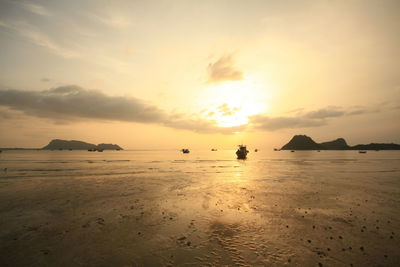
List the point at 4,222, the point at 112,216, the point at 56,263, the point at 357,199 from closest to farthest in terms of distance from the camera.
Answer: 1. the point at 56,263
2. the point at 4,222
3. the point at 112,216
4. the point at 357,199

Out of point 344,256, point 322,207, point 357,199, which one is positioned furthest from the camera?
point 357,199

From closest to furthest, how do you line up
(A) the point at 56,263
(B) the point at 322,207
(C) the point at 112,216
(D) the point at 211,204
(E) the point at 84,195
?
1. (A) the point at 56,263
2. (C) the point at 112,216
3. (B) the point at 322,207
4. (D) the point at 211,204
5. (E) the point at 84,195

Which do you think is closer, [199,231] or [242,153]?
[199,231]

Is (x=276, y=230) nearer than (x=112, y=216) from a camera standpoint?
Yes

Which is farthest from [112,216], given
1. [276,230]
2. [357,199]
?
[357,199]

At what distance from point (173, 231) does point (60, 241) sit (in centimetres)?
564

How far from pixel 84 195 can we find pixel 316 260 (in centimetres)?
2115

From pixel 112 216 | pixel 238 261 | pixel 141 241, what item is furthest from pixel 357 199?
pixel 112 216

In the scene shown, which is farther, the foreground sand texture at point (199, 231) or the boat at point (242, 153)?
the boat at point (242, 153)

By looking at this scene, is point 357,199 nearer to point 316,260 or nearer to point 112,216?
point 316,260

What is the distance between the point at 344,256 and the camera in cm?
902

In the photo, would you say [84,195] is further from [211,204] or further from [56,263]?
[56,263]

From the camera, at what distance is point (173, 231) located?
12109 mm

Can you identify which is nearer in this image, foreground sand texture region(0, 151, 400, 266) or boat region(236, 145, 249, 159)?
foreground sand texture region(0, 151, 400, 266)
